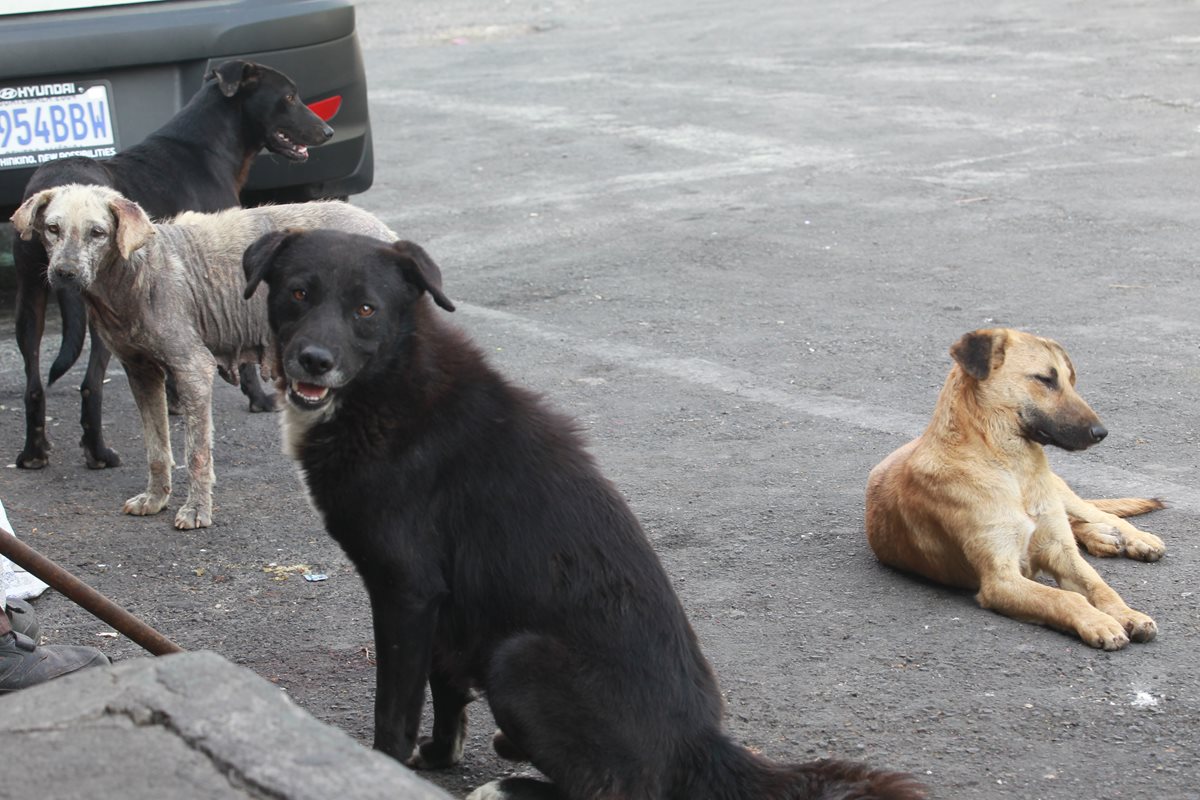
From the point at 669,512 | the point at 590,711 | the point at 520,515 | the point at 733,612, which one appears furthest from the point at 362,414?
the point at 669,512

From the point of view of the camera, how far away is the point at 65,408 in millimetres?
7145

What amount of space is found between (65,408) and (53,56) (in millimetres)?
1641

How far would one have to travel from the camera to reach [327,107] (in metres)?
7.81

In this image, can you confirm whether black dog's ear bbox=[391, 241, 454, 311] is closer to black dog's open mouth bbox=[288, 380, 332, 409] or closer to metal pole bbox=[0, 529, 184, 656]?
black dog's open mouth bbox=[288, 380, 332, 409]

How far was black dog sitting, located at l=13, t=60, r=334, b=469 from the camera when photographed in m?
6.31

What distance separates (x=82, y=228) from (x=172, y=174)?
1.10 meters

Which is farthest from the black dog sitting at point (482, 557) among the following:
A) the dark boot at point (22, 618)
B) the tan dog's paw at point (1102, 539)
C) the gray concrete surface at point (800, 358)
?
the tan dog's paw at point (1102, 539)

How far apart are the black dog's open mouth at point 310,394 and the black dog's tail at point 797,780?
4.27 feet

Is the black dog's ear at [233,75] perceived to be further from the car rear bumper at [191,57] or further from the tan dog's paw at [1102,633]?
the tan dog's paw at [1102,633]

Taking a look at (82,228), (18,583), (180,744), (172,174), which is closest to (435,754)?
(180,744)

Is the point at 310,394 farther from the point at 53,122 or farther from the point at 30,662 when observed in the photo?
the point at 53,122

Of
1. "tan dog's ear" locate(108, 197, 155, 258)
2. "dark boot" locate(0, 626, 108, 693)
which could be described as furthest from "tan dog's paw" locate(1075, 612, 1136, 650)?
"tan dog's ear" locate(108, 197, 155, 258)

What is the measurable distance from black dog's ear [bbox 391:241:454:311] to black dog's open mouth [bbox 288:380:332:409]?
0.36 m

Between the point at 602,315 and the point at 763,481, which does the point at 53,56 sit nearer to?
the point at 602,315
